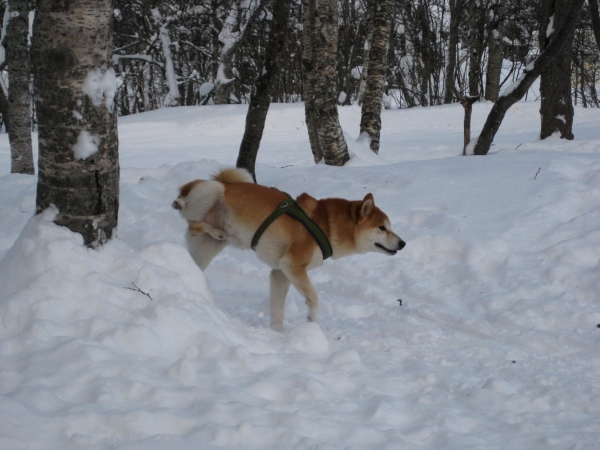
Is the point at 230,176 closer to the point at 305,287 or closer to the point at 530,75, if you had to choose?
the point at 305,287

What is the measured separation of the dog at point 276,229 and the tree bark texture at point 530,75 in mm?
5353

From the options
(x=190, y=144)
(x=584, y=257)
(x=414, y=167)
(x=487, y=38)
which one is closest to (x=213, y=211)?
(x=584, y=257)

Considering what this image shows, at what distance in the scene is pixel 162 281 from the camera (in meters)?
3.89

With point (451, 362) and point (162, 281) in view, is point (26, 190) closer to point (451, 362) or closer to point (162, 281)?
point (162, 281)

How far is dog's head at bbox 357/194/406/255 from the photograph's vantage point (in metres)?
5.19

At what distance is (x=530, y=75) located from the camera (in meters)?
9.48

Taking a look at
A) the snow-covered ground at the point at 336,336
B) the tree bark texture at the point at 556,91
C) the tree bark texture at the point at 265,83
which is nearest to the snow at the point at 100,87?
the snow-covered ground at the point at 336,336

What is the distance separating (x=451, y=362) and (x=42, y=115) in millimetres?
3292

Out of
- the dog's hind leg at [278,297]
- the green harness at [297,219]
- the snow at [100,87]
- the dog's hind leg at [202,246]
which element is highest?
the snow at [100,87]

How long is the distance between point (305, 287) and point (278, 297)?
30cm

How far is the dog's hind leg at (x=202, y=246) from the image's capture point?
5.09 m

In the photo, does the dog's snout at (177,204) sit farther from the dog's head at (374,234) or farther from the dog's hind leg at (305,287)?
the dog's head at (374,234)

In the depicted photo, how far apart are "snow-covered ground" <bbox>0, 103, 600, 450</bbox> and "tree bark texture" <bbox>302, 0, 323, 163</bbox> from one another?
294cm

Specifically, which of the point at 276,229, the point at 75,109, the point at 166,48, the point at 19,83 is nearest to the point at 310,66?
the point at 19,83
